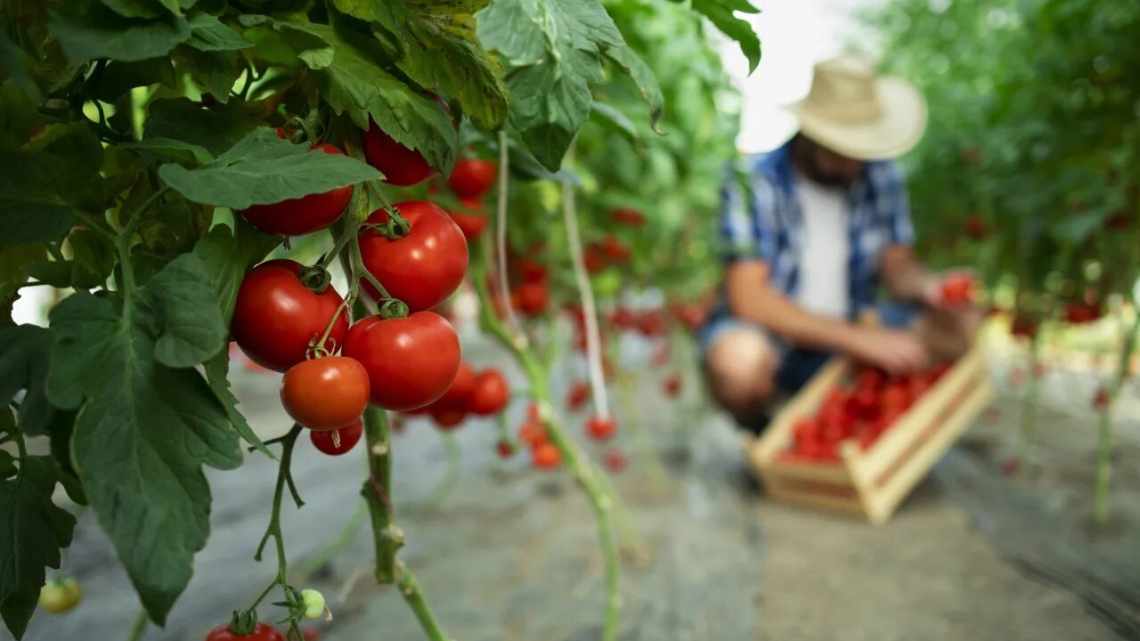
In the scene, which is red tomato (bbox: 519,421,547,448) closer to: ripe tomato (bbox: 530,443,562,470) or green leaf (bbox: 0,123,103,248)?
ripe tomato (bbox: 530,443,562,470)

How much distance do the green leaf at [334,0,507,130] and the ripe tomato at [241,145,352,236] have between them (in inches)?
3.1

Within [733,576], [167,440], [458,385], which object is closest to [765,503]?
[733,576]

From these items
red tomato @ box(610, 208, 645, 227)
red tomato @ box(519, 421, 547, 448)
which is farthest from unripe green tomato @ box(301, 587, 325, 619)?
red tomato @ box(610, 208, 645, 227)

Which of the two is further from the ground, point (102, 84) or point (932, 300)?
point (102, 84)

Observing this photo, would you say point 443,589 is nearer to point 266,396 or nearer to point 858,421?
point 858,421

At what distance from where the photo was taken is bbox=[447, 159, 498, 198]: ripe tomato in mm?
849

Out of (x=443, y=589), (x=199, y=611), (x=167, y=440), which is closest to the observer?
(x=167, y=440)

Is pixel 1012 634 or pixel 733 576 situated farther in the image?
pixel 733 576

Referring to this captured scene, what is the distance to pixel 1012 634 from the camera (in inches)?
45.0

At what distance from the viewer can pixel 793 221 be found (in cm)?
242

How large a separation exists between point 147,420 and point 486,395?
2.31 feet

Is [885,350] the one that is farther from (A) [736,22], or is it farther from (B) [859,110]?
(A) [736,22]

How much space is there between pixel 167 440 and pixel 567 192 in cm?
60

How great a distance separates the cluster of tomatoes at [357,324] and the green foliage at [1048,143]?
4.78ft
